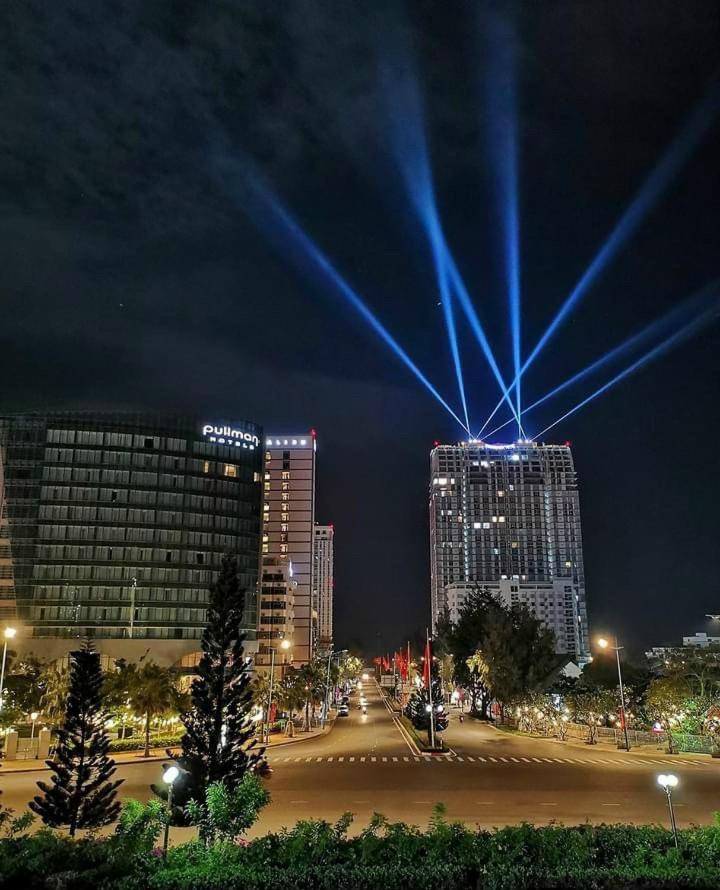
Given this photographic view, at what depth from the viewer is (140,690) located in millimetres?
47906

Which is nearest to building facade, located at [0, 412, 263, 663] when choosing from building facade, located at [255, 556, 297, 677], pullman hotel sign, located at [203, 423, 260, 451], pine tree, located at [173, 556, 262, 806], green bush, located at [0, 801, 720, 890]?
pullman hotel sign, located at [203, 423, 260, 451]

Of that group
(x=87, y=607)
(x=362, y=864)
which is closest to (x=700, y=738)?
(x=362, y=864)

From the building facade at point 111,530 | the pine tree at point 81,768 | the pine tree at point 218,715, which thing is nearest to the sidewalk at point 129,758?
the pine tree at point 81,768

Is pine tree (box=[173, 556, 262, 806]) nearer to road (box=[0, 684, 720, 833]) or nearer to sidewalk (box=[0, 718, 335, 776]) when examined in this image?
road (box=[0, 684, 720, 833])

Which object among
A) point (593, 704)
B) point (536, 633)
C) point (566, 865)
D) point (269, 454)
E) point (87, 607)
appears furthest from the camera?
Answer: point (269, 454)

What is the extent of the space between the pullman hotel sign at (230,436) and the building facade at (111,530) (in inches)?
50.8

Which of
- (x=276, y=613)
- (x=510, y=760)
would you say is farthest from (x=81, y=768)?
(x=276, y=613)

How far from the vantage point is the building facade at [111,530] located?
273 feet

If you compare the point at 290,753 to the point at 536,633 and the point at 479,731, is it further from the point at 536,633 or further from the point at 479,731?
the point at 536,633

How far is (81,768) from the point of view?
81.1ft

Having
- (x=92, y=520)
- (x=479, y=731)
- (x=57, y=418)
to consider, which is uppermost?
(x=57, y=418)

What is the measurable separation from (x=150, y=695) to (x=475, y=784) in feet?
78.7

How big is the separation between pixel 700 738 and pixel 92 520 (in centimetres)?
6873

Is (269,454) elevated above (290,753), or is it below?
above
